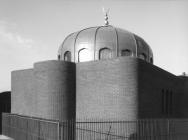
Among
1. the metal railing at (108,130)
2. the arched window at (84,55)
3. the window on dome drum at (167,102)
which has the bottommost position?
the metal railing at (108,130)

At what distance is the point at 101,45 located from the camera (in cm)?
2108

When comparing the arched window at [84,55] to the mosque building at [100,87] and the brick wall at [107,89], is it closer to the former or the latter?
the mosque building at [100,87]

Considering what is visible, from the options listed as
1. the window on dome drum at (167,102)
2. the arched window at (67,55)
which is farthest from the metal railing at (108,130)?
the arched window at (67,55)

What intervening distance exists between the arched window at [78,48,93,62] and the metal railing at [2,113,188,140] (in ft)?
19.9

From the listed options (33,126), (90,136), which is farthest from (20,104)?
(90,136)

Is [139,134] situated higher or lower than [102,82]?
lower

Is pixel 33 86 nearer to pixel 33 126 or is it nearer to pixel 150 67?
pixel 33 126

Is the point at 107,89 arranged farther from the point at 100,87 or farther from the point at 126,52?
the point at 126,52

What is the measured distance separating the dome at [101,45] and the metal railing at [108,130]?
6.47 m

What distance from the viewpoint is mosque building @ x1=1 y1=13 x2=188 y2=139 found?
15.7 metres

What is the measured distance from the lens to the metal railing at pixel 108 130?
14.6m

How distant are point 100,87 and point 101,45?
5304 millimetres

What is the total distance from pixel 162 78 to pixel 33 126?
30.2 feet

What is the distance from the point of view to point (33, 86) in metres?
20.1
